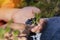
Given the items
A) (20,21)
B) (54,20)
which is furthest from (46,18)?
(20,21)

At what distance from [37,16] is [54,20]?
0.10m

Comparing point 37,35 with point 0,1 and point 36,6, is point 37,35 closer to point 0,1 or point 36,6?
point 36,6

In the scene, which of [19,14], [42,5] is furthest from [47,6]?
[19,14]

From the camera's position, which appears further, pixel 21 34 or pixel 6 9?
pixel 6 9

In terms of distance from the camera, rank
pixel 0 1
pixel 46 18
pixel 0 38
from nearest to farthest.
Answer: pixel 0 38 → pixel 46 18 → pixel 0 1

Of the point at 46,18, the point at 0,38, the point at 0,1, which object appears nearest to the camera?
the point at 0,38

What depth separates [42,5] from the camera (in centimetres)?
123

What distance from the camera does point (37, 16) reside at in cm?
113

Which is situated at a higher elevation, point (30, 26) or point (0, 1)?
point (0, 1)

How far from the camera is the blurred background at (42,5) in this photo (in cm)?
119

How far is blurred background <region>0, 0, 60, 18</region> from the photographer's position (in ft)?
3.89

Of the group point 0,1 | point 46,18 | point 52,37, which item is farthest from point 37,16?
point 0,1

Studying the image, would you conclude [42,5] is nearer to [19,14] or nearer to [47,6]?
[47,6]

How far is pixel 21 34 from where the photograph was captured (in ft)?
3.48
